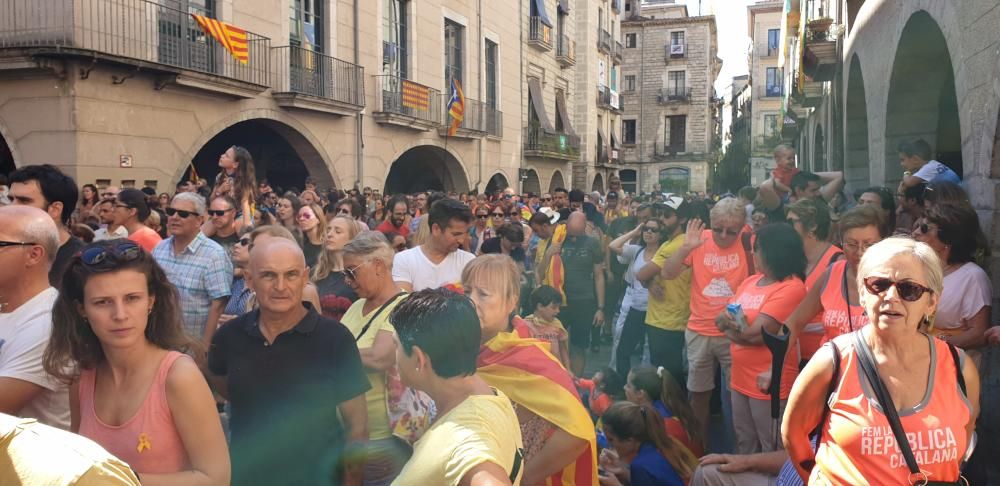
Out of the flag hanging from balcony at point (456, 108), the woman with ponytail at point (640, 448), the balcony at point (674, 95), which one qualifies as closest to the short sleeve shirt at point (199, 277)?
the woman with ponytail at point (640, 448)

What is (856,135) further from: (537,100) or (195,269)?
(537,100)

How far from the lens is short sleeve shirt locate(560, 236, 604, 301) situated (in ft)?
24.3

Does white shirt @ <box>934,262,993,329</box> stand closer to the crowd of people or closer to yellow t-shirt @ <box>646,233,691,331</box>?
the crowd of people

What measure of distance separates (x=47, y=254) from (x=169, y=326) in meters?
0.76

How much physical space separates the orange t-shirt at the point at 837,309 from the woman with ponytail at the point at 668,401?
86cm

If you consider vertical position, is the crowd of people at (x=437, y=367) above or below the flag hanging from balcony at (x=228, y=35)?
below

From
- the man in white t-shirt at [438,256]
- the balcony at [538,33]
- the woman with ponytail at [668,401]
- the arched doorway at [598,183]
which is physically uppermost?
the balcony at [538,33]

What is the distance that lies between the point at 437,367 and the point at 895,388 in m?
1.42

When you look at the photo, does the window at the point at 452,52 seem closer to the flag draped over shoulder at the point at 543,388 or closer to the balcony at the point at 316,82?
the balcony at the point at 316,82

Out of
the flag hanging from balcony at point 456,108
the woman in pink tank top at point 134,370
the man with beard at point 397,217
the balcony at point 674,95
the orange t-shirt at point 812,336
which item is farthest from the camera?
the balcony at point 674,95

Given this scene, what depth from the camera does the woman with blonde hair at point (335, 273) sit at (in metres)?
4.28

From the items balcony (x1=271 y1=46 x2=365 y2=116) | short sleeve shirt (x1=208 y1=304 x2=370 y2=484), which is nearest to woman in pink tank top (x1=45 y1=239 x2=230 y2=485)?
short sleeve shirt (x1=208 y1=304 x2=370 y2=484)

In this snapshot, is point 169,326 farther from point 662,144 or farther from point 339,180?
point 662,144

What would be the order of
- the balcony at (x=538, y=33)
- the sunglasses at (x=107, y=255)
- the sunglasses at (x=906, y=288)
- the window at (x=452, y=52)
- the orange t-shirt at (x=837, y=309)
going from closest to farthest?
the sunglasses at (x=107, y=255) < the sunglasses at (x=906, y=288) < the orange t-shirt at (x=837, y=309) < the window at (x=452, y=52) < the balcony at (x=538, y=33)
